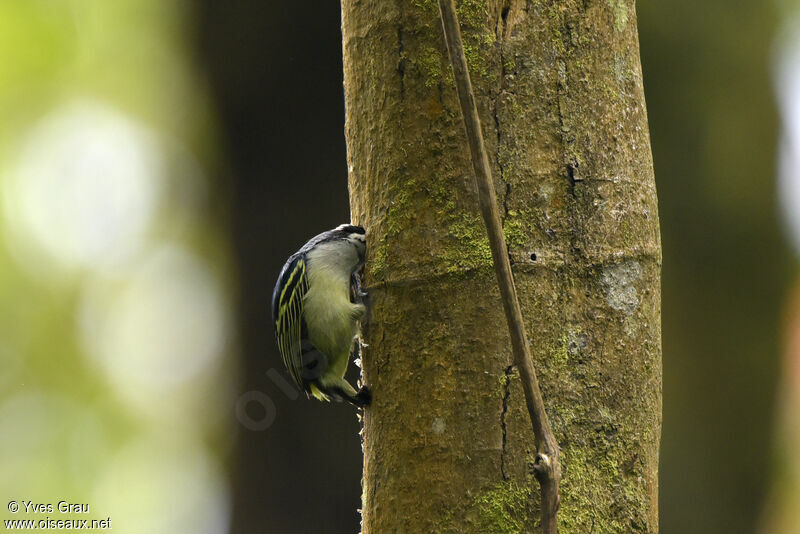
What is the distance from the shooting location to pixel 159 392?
11180 mm

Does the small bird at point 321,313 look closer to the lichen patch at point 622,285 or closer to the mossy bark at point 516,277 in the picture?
the mossy bark at point 516,277

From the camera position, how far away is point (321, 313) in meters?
3.11

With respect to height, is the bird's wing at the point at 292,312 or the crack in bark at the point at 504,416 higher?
the bird's wing at the point at 292,312

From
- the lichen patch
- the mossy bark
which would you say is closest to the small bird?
the mossy bark

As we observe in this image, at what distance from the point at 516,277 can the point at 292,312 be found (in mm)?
1613

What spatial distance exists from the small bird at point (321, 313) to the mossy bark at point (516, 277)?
720 mm

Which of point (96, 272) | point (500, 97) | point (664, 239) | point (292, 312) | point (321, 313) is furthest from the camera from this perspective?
point (96, 272)

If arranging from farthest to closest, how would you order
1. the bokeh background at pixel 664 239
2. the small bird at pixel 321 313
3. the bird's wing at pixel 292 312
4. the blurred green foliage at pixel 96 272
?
1. the blurred green foliage at pixel 96 272
2. the bokeh background at pixel 664 239
3. the bird's wing at pixel 292 312
4. the small bird at pixel 321 313

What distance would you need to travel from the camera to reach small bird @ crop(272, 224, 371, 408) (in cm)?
291

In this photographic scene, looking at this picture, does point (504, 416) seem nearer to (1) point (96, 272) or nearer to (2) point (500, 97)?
(2) point (500, 97)

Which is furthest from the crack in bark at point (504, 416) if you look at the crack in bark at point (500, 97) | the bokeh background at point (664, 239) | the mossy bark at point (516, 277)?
the bokeh background at point (664, 239)

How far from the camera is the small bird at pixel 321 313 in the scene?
9.55ft

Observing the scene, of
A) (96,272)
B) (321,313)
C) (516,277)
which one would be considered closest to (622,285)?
(516,277)

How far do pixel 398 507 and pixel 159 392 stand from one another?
9.90 metres
